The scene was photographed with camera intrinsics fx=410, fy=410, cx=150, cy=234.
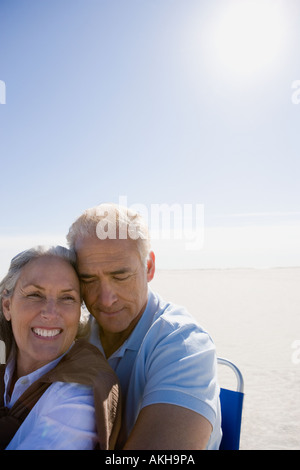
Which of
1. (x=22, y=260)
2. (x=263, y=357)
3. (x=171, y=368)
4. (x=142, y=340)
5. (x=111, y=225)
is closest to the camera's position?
(x=171, y=368)

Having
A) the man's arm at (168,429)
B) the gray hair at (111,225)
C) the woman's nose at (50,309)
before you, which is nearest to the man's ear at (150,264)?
the gray hair at (111,225)

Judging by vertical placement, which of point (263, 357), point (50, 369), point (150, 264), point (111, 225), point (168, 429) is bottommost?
point (263, 357)

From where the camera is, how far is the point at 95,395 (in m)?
1.87

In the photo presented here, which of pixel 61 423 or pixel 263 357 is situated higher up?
pixel 61 423

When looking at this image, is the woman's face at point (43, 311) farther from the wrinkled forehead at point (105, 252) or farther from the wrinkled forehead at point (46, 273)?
the wrinkled forehead at point (105, 252)

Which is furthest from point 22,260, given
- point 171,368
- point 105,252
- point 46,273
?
point 171,368

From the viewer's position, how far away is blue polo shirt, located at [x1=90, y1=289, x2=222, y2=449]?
1948 millimetres

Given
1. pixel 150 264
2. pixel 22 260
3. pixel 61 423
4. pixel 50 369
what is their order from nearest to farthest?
pixel 61 423, pixel 50 369, pixel 22 260, pixel 150 264

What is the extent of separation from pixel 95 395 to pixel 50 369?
1.39ft

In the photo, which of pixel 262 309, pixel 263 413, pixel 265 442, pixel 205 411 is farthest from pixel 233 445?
pixel 262 309

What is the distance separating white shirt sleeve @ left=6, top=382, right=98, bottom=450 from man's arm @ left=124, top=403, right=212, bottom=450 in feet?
0.69

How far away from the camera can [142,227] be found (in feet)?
8.68

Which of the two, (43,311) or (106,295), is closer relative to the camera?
(43,311)

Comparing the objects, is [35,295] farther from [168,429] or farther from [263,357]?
[263,357]
